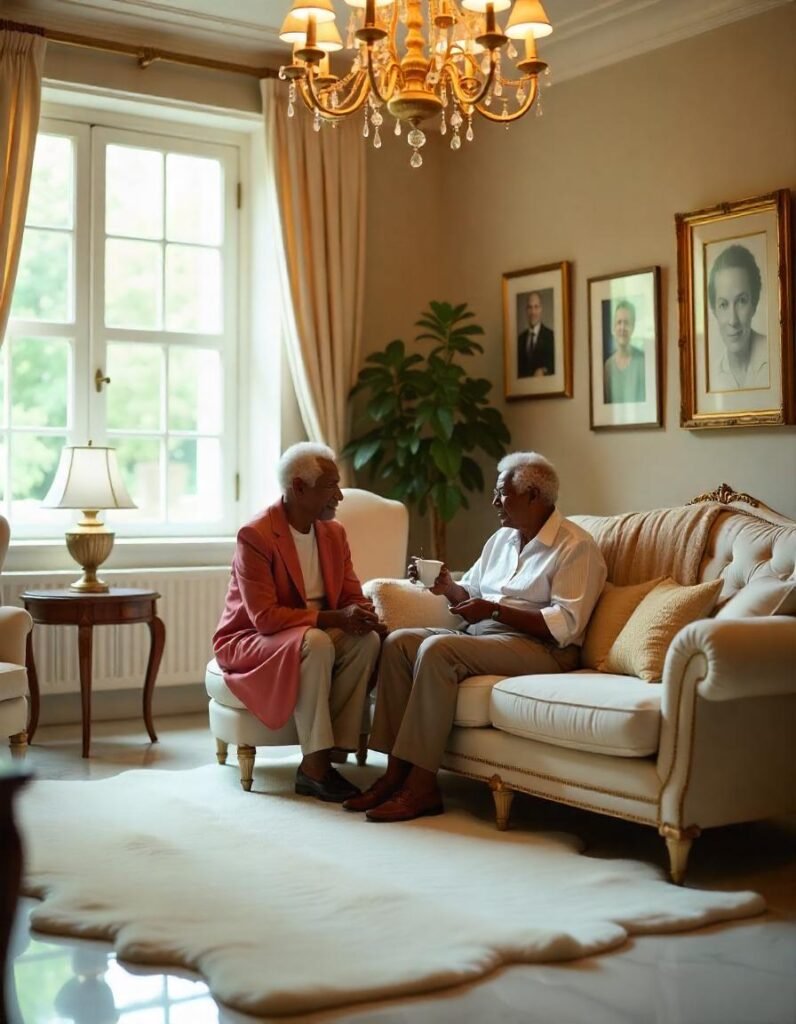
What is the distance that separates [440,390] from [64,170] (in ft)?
6.52

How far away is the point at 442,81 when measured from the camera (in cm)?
405

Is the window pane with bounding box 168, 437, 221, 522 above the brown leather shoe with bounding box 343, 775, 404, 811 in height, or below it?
above

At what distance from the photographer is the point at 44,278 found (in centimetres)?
591

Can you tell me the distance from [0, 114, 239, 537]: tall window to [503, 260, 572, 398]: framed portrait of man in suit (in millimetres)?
1357

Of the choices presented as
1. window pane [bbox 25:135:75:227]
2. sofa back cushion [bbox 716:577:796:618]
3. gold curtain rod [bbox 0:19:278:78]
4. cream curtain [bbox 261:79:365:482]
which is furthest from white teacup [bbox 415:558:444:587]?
gold curtain rod [bbox 0:19:278:78]

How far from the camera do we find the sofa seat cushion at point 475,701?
406cm

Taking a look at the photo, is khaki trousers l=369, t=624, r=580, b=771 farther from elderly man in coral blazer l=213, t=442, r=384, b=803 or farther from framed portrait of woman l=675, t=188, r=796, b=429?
framed portrait of woman l=675, t=188, r=796, b=429

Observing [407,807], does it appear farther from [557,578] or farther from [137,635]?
[137,635]

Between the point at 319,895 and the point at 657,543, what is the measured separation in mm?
1797

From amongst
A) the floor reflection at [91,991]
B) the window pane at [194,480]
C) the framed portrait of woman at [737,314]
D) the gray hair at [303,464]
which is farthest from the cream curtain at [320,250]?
the floor reflection at [91,991]

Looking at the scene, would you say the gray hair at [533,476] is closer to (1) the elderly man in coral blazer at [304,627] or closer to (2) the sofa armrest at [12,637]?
(1) the elderly man in coral blazer at [304,627]

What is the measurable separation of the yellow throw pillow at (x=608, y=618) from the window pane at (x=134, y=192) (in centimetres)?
307

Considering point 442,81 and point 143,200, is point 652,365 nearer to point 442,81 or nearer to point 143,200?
point 442,81

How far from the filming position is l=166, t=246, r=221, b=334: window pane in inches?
246
